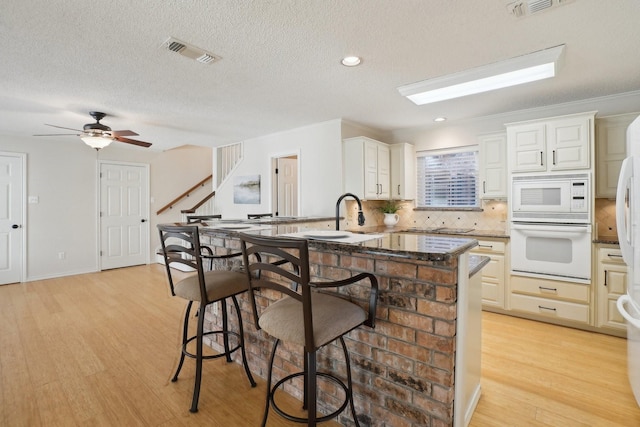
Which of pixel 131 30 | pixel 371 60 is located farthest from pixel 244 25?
pixel 371 60

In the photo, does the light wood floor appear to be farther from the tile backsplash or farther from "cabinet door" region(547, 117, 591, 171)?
"cabinet door" region(547, 117, 591, 171)

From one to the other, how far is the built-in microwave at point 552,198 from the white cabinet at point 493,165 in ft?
1.28

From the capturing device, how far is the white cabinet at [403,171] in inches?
184

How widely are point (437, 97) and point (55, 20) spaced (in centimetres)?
325

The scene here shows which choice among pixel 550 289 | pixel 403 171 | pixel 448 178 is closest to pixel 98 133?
pixel 403 171

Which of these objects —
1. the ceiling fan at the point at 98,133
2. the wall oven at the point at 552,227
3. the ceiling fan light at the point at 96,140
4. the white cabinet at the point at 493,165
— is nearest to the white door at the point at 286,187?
the ceiling fan at the point at 98,133

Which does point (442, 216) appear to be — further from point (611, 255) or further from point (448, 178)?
point (611, 255)

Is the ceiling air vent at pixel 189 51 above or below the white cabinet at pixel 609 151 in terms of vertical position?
above

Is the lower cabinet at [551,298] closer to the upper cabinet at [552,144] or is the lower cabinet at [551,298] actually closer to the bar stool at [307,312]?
the upper cabinet at [552,144]

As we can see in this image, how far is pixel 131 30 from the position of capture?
6.85ft

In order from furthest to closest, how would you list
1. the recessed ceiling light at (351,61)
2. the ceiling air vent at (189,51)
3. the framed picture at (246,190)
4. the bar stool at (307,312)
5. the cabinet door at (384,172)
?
1. the framed picture at (246,190)
2. the cabinet door at (384,172)
3. the recessed ceiling light at (351,61)
4. the ceiling air vent at (189,51)
5. the bar stool at (307,312)

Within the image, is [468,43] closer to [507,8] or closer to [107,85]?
[507,8]

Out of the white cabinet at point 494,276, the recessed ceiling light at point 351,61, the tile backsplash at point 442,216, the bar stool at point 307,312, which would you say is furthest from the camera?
the tile backsplash at point 442,216

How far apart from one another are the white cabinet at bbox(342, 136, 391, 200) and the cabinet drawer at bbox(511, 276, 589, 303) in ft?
6.61
